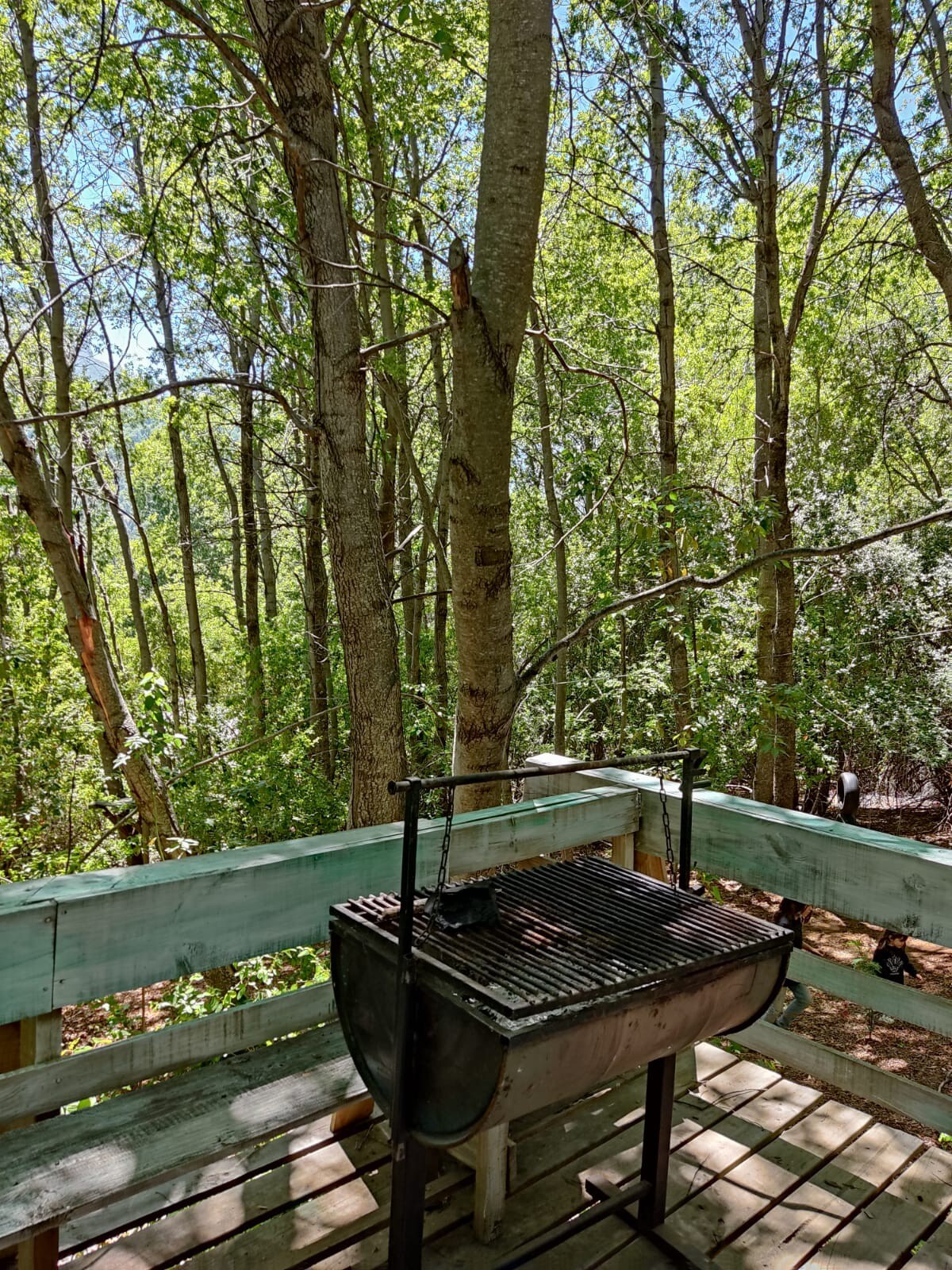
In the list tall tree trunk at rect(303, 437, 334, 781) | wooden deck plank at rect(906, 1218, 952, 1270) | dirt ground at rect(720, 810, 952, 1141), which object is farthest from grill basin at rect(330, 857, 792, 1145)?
tall tree trunk at rect(303, 437, 334, 781)

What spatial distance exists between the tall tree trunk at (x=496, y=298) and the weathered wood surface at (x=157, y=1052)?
4.89 feet

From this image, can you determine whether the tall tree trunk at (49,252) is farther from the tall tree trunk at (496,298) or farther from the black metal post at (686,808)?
the black metal post at (686,808)

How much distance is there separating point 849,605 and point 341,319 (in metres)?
8.16

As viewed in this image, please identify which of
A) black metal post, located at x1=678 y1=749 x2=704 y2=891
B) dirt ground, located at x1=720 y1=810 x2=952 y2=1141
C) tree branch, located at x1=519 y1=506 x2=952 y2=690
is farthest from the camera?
dirt ground, located at x1=720 y1=810 x2=952 y2=1141

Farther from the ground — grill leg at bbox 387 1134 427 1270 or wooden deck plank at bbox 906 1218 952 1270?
grill leg at bbox 387 1134 427 1270

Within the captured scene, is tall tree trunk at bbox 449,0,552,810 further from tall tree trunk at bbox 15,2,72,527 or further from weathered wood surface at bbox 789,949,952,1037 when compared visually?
tall tree trunk at bbox 15,2,72,527

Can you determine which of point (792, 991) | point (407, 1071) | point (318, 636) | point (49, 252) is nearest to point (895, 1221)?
point (792, 991)

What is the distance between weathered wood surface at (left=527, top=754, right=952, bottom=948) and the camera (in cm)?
180

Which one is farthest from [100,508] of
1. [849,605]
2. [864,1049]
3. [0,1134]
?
[0,1134]

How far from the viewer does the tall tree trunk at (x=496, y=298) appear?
2.74 m

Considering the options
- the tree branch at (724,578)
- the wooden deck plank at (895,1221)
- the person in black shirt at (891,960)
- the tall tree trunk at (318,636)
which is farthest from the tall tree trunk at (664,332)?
the wooden deck plank at (895,1221)

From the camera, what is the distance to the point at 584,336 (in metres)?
11.2

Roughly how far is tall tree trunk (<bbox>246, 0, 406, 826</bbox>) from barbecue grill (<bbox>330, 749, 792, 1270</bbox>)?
6.64 ft

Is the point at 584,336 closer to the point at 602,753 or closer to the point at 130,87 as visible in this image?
the point at 602,753
